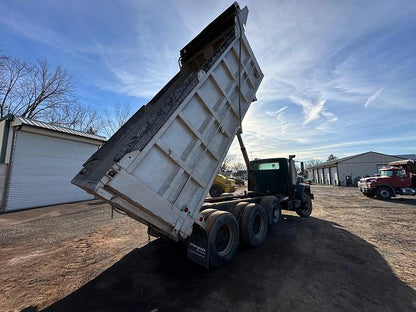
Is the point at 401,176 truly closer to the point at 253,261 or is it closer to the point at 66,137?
the point at 253,261

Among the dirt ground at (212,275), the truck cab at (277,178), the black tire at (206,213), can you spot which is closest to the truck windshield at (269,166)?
the truck cab at (277,178)

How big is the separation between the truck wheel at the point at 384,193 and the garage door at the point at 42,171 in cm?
2335

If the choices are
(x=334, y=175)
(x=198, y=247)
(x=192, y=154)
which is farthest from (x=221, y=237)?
(x=334, y=175)

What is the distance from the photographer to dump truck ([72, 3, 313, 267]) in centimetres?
318

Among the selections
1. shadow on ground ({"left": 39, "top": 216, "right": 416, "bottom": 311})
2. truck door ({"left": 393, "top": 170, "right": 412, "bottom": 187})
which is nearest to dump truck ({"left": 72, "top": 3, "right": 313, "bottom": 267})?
shadow on ground ({"left": 39, "top": 216, "right": 416, "bottom": 311})

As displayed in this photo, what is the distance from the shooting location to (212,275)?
4.19 m

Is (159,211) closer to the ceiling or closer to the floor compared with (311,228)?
closer to the ceiling

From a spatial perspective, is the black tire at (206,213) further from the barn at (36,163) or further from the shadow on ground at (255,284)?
the barn at (36,163)

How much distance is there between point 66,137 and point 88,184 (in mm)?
16778

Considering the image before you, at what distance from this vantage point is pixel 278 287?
3.69m

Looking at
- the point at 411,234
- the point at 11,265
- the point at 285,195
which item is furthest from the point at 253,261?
the point at 411,234

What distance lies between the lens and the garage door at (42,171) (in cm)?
1431

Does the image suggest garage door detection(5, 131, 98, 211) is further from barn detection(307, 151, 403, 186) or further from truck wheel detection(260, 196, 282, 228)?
barn detection(307, 151, 403, 186)

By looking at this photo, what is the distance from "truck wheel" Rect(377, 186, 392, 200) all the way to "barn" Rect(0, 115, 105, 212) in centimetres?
2336
